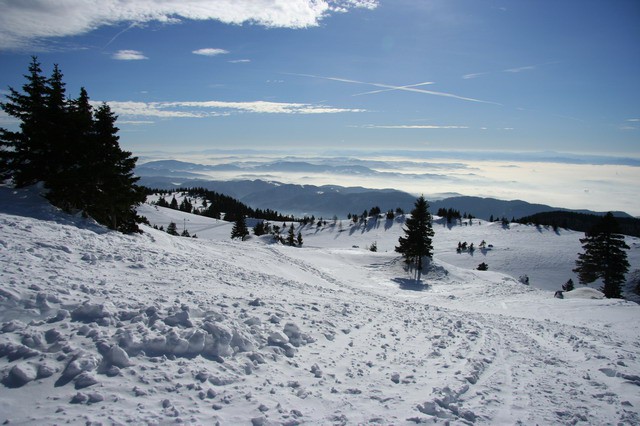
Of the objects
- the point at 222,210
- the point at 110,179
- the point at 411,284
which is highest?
the point at 110,179

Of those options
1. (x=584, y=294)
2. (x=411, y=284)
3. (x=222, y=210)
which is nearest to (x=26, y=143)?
(x=411, y=284)

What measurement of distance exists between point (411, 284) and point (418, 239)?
286 inches

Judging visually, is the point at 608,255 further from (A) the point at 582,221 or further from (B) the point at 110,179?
(A) the point at 582,221

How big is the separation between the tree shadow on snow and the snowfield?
A: 20.0 m

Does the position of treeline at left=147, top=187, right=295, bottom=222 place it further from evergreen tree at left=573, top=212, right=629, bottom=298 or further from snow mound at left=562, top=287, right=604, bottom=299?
snow mound at left=562, top=287, right=604, bottom=299

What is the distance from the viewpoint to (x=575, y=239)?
84.1m

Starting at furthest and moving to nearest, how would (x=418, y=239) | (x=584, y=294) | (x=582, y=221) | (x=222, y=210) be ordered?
(x=222, y=210) < (x=582, y=221) < (x=418, y=239) < (x=584, y=294)

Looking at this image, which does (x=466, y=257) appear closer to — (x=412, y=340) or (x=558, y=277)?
(x=558, y=277)

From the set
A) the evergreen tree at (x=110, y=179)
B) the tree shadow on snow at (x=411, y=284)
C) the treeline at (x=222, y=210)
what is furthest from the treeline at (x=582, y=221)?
the evergreen tree at (x=110, y=179)

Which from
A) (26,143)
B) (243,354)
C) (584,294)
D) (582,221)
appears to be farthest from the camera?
(582,221)

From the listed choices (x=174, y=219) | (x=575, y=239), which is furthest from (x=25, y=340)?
(x=174, y=219)

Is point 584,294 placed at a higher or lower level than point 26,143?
lower

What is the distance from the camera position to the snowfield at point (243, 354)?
20.6ft

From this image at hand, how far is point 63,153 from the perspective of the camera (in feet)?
74.2
